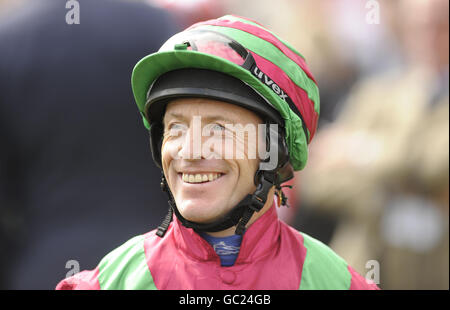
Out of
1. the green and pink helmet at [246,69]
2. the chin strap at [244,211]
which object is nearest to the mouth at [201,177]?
the chin strap at [244,211]

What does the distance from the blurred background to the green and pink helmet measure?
0.67 m

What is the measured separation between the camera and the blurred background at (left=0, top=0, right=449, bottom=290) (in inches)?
115

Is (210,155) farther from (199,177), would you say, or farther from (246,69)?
(246,69)

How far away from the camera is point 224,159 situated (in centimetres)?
217

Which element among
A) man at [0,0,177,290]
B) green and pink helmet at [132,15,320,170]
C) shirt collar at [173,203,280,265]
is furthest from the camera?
man at [0,0,177,290]

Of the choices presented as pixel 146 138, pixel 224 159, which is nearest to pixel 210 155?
pixel 224 159

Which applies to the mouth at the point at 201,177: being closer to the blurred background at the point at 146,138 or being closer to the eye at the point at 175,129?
the eye at the point at 175,129

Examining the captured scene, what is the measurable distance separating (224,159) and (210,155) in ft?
0.18

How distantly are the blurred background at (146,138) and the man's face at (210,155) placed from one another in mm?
865

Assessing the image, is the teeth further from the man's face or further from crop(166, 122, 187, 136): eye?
crop(166, 122, 187, 136): eye

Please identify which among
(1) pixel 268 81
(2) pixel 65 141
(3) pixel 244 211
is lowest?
(3) pixel 244 211

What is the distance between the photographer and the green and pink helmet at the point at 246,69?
6.98 feet

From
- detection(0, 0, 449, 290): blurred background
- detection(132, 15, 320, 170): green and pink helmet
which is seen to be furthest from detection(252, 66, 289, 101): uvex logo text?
detection(0, 0, 449, 290): blurred background

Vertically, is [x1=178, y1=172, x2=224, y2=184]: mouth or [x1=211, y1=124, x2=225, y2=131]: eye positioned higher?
[x1=211, y1=124, x2=225, y2=131]: eye
